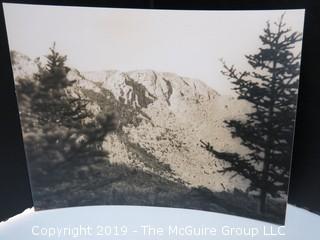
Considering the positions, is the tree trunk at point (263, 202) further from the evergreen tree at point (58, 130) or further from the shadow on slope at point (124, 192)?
the evergreen tree at point (58, 130)

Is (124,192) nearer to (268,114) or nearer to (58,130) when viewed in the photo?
(58,130)

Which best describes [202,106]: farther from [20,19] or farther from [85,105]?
[20,19]

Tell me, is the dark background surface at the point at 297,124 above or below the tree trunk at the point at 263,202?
above

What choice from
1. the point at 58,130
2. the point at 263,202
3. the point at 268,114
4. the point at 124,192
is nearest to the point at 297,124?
the point at 268,114

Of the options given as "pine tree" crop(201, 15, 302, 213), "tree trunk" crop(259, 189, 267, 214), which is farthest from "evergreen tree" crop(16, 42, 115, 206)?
"tree trunk" crop(259, 189, 267, 214)

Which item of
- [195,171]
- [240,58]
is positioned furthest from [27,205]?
[240,58]

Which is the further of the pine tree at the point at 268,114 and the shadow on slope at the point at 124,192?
the shadow on slope at the point at 124,192

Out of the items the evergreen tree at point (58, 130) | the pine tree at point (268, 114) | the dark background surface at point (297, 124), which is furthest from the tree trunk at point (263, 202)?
the evergreen tree at point (58, 130)
